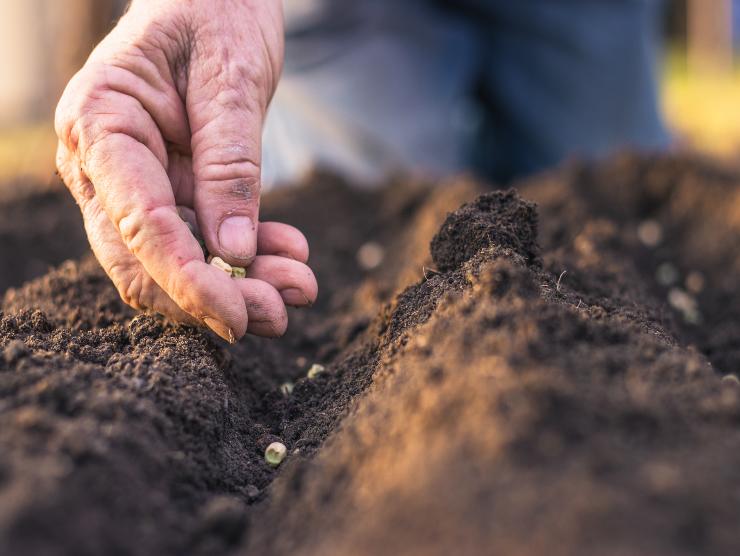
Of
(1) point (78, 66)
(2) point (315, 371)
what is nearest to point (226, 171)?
(2) point (315, 371)

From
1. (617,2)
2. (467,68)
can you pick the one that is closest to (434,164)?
(467,68)

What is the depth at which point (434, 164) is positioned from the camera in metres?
3.88

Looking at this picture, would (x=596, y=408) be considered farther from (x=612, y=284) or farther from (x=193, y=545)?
(x=612, y=284)

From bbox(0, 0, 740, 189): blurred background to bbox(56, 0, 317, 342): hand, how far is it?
89.5 inches

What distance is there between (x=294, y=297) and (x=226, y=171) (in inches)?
11.4

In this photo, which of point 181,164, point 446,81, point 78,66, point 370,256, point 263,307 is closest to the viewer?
point 263,307

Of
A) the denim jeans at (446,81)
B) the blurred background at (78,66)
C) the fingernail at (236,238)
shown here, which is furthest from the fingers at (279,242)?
the blurred background at (78,66)

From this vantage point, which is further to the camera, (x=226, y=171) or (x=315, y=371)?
(x=315, y=371)

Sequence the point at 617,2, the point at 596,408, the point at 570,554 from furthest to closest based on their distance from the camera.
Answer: the point at 617,2 → the point at 596,408 → the point at 570,554

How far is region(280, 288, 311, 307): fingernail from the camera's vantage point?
1.53 m

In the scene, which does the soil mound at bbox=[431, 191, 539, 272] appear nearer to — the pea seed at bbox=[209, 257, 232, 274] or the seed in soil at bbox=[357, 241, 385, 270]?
the pea seed at bbox=[209, 257, 232, 274]

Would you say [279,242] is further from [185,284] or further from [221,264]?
[185,284]

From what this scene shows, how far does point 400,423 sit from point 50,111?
18.7 ft

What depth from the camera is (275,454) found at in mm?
1291
